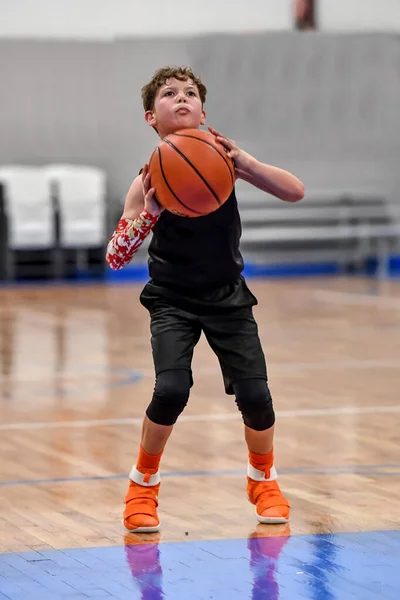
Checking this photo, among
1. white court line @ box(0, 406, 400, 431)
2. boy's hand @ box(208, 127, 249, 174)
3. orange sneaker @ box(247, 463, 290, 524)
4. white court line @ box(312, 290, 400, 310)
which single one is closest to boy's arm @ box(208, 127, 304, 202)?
boy's hand @ box(208, 127, 249, 174)

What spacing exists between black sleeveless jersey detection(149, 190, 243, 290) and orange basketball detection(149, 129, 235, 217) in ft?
0.75

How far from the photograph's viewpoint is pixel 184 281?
4.43 meters

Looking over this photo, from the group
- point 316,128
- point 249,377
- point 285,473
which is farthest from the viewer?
point 316,128

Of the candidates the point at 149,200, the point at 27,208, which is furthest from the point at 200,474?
the point at 27,208

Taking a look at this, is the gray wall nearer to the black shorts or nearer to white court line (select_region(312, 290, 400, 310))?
white court line (select_region(312, 290, 400, 310))

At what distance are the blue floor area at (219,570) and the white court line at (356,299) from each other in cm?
878

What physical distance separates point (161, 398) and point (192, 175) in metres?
0.80

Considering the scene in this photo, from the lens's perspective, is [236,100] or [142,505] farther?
[236,100]

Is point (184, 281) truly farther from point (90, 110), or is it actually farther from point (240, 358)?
point (90, 110)

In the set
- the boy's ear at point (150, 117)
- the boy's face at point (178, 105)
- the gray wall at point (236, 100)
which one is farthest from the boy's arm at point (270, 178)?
the gray wall at point (236, 100)

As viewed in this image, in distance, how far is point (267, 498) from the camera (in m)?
4.57

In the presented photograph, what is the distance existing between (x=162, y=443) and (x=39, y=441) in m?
1.89

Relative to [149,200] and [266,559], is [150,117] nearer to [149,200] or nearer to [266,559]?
[149,200]

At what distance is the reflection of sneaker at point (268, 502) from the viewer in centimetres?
450
